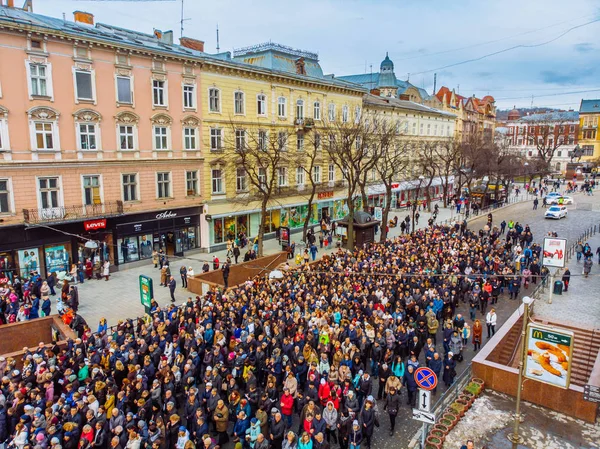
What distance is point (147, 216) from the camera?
99.3 ft

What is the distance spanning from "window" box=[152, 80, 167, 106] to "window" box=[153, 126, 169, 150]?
1.62 m

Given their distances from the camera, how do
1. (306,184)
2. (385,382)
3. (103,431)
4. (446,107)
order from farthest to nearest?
(446,107) → (306,184) → (385,382) → (103,431)

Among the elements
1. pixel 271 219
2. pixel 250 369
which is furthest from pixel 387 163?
pixel 250 369

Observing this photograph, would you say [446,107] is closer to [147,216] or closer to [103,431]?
[147,216]

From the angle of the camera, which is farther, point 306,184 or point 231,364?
point 306,184

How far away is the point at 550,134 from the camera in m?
104

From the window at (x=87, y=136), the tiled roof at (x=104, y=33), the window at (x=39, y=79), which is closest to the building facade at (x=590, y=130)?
the tiled roof at (x=104, y=33)

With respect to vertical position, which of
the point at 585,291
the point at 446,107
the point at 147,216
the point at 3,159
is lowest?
the point at 585,291

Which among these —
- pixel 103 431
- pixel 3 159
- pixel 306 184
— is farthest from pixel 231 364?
pixel 306 184

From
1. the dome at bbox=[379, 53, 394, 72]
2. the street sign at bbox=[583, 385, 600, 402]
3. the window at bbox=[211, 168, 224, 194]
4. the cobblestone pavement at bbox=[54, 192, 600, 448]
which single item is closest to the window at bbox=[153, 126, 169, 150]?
the window at bbox=[211, 168, 224, 194]

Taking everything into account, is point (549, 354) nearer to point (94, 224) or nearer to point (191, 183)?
point (94, 224)

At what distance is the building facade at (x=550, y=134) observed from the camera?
10212cm

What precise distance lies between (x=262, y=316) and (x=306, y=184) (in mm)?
A: 26351

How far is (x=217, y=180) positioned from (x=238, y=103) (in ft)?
20.4
